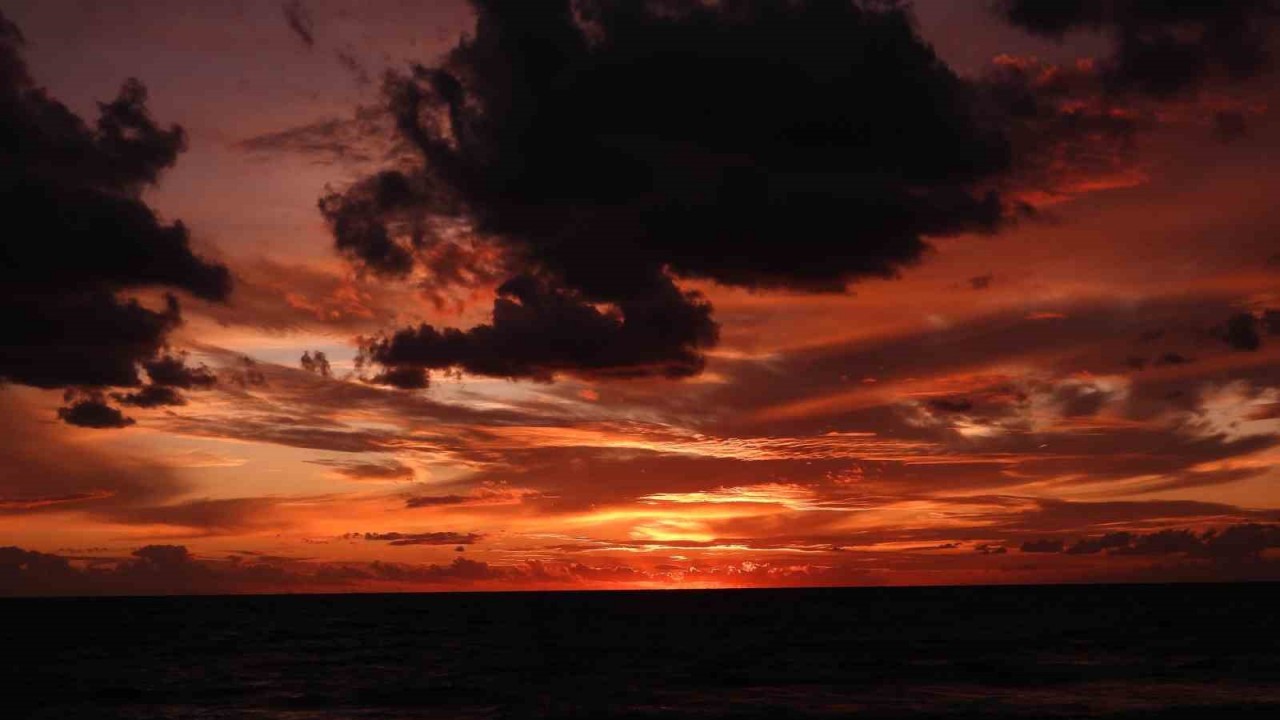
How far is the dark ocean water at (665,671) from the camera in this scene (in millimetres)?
58250

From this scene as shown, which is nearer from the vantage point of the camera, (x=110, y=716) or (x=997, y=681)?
(x=110, y=716)

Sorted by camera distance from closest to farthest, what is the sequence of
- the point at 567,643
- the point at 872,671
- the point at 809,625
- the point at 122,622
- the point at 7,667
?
the point at 872,671 → the point at 7,667 → the point at 567,643 → the point at 809,625 → the point at 122,622

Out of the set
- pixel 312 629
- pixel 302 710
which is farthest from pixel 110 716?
pixel 312 629

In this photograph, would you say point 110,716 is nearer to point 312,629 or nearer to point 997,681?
point 997,681

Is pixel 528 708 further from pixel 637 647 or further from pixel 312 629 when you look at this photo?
pixel 312 629

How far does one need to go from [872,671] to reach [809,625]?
2731 inches

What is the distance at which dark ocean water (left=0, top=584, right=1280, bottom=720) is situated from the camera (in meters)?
58.2

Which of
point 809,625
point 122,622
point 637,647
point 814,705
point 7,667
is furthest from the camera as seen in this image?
point 122,622

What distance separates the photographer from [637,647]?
10731 centimetres

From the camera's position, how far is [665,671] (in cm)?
7906

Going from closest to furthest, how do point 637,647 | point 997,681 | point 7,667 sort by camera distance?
point 997,681 → point 7,667 → point 637,647

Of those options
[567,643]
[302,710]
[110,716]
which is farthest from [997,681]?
[567,643]

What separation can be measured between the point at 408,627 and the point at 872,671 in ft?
298

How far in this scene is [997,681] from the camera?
223 ft
